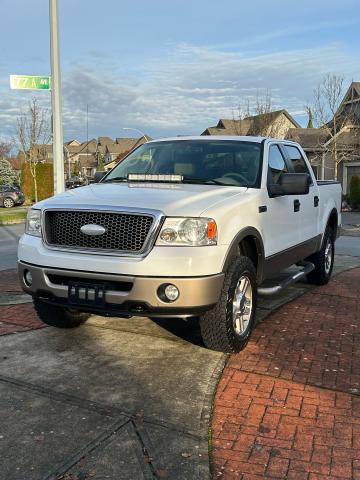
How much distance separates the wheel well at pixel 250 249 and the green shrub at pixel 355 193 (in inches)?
944

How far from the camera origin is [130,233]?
407 centimetres

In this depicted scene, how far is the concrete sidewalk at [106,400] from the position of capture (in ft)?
9.75

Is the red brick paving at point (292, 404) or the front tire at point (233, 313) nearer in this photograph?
the red brick paving at point (292, 404)

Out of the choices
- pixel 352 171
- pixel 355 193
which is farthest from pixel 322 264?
pixel 352 171

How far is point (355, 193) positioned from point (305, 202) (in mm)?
22694

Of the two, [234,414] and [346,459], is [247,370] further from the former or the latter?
[346,459]

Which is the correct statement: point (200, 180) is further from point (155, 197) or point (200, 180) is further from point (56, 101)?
point (56, 101)

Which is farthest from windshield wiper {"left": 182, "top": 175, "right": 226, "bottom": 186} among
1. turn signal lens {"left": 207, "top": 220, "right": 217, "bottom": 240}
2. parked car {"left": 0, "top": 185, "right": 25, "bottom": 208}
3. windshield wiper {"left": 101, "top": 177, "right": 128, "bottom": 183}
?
parked car {"left": 0, "top": 185, "right": 25, "bottom": 208}

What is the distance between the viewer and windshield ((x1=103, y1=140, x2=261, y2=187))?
A: 5.23 metres

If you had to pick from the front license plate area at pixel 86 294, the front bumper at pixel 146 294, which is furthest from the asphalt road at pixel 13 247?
the front bumper at pixel 146 294

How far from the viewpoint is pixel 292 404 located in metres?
3.73

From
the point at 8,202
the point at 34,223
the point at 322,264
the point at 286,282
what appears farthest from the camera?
the point at 8,202

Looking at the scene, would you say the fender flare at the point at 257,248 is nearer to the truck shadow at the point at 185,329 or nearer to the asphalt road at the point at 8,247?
the truck shadow at the point at 185,329

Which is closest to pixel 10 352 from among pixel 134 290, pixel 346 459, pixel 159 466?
pixel 134 290
